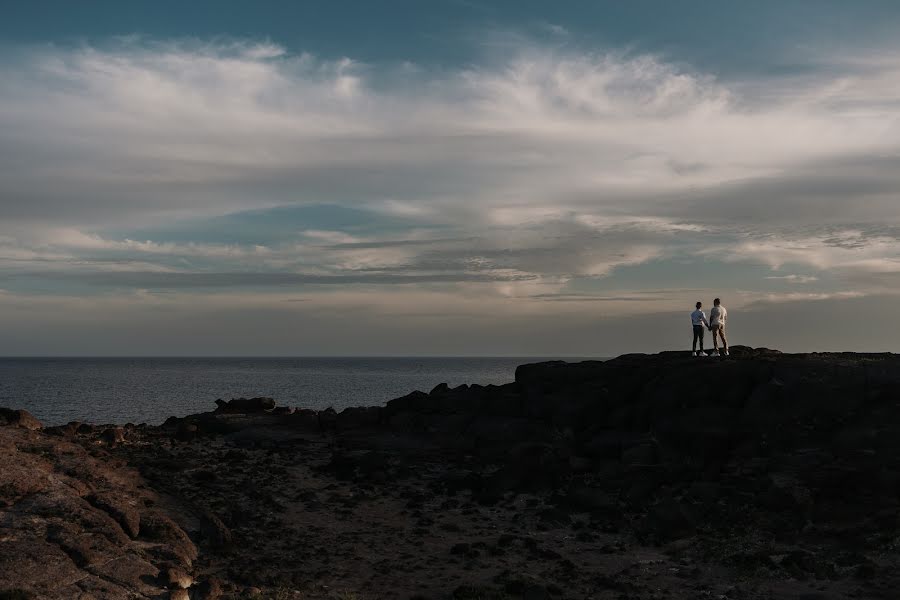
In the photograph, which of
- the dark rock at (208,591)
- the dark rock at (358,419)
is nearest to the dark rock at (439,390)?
the dark rock at (358,419)

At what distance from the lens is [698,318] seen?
41844 millimetres

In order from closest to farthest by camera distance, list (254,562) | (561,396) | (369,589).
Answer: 1. (369,589)
2. (254,562)
3. (561,396)

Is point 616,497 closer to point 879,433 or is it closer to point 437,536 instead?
point 437,536

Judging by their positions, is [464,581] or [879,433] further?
[879,433]

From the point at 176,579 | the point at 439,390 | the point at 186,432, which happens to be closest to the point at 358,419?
the point at 439,390

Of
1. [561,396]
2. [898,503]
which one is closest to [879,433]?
[898,503]

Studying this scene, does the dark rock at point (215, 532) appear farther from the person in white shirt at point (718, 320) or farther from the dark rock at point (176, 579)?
the person in white shirt at point (718, 320)

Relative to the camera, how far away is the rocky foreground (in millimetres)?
22234

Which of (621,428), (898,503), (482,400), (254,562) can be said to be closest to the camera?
(254,562)

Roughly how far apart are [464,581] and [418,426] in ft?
63.9

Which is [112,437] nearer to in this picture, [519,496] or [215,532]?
[215,532]

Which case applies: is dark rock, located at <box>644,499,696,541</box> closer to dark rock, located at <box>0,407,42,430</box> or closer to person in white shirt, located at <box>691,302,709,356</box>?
person in white shirt, located at <box>691,302,709,356</box>

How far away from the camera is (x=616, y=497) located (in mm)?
31062

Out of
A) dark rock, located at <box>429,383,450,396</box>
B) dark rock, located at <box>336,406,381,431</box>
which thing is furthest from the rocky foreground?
dark rock, located at <box>429,383,450,396</box>
